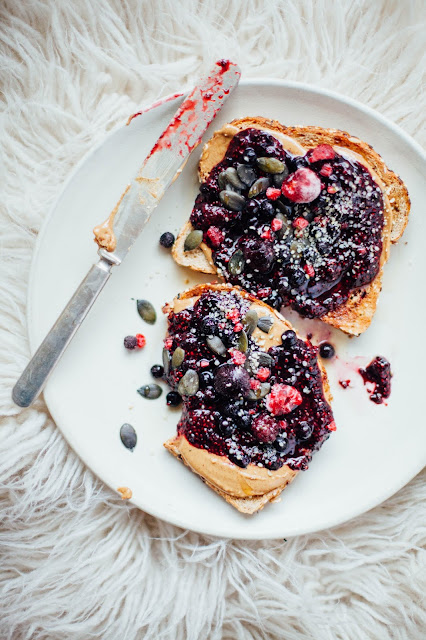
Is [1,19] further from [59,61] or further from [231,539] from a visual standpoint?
[231,539]

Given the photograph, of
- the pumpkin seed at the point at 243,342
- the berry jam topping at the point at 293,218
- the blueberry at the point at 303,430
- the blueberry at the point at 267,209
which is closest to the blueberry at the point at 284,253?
the berry jam topping at the point at 293,218

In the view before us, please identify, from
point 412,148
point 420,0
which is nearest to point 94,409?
point 412,148

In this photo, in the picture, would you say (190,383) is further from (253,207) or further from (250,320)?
(253,207)

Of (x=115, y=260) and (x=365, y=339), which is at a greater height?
(x=365, y=339)

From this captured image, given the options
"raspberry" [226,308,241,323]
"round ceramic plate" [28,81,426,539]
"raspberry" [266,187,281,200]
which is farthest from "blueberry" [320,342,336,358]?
"raspberry" [266,187,281,200]

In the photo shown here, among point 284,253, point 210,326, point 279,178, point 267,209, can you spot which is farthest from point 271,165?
point 210,326

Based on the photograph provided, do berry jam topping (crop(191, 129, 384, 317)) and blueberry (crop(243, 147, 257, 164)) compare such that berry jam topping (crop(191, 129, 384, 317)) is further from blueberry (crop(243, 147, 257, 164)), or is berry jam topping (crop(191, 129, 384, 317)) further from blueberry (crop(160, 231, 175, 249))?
blueberry (crop(160, 231, 175, 249))
